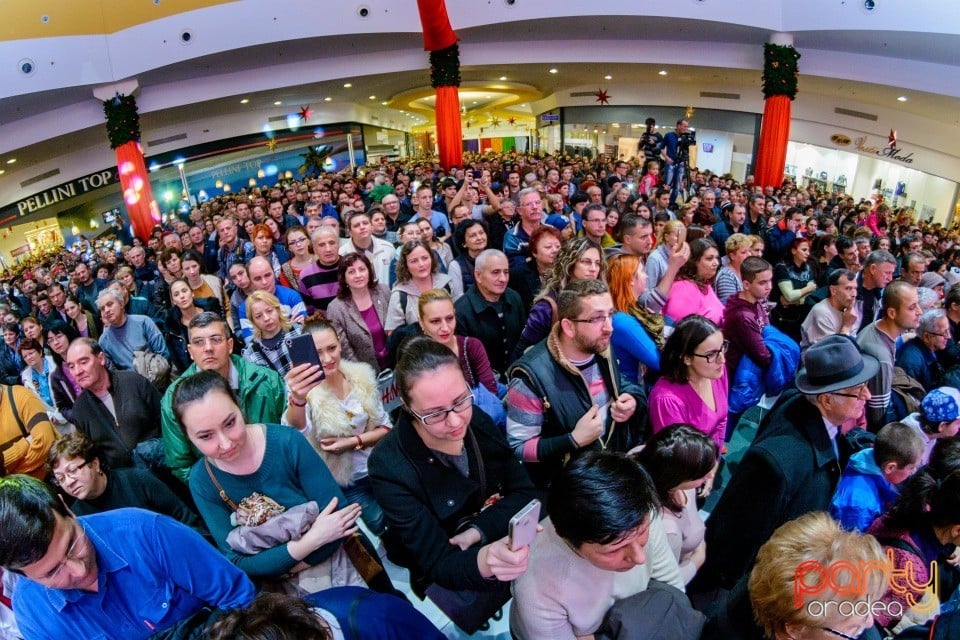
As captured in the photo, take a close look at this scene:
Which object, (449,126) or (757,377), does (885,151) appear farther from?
(757,377)

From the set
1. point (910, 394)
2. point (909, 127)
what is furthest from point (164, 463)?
point (909, 127)

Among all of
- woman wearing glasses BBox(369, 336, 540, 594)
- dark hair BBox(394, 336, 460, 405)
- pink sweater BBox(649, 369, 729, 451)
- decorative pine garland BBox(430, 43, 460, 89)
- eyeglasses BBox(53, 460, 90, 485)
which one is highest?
decorative pine garland BBox(430, 43, 460, 89)

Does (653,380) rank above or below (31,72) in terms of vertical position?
below

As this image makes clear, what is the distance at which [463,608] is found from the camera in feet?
4.87

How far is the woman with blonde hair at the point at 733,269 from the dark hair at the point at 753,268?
26.3 inches

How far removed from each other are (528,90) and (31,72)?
14.7m

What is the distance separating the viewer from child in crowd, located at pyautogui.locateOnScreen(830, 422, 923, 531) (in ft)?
5.77

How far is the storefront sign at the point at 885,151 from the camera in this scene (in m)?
12.9

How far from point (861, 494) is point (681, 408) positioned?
68 cm

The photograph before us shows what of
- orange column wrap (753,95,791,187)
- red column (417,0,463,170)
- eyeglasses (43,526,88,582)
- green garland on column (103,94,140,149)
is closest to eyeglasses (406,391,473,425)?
eyeglasses (43,526,88,582)

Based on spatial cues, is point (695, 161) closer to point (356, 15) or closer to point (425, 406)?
point (356, 15)

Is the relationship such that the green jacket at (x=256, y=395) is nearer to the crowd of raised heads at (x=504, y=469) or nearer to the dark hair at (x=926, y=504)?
the crowd of raised heads at (x=504, y=469)

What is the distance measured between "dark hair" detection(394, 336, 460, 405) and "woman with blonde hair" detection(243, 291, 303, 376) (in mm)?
1515

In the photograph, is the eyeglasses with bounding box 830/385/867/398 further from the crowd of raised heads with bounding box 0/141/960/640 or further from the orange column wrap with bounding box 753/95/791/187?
the orange column wrap with bounding box 753/95/791/187
